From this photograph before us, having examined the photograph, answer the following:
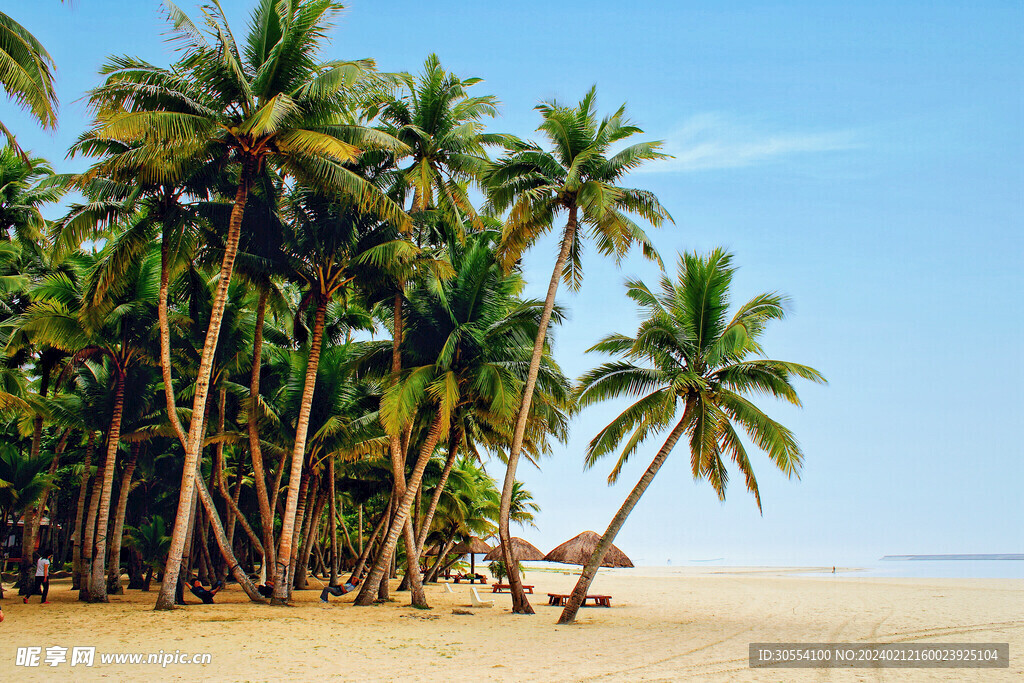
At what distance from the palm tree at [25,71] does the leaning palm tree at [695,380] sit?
11.8 meters

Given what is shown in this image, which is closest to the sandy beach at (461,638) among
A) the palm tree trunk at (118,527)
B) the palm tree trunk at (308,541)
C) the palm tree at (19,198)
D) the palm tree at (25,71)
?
the palm tree trunk at (118,527)

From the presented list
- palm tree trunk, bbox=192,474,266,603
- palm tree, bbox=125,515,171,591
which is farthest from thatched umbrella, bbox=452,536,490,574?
palm tree trunk, bbox=192,474,266,603

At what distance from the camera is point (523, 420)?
16.6 meters

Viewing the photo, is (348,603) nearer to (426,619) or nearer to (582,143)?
(426,619)

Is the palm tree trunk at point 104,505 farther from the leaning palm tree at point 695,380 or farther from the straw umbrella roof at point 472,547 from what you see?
the straw umbrella roof at point 472,547

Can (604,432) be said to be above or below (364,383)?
below

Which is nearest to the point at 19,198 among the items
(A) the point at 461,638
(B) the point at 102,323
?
(B) the point at 102,323

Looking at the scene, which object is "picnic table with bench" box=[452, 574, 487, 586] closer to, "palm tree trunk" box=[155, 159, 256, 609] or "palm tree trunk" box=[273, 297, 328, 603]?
"palm tree trunk" box=[273, 297, 328, 603]

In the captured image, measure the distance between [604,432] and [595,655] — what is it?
258 inches

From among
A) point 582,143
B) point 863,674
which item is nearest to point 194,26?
point 582,143

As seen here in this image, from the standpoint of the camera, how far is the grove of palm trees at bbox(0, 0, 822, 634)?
15.2 meters

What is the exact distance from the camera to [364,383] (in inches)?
872

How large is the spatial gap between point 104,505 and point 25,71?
10956mm

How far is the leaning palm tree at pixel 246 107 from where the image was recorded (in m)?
14.4
